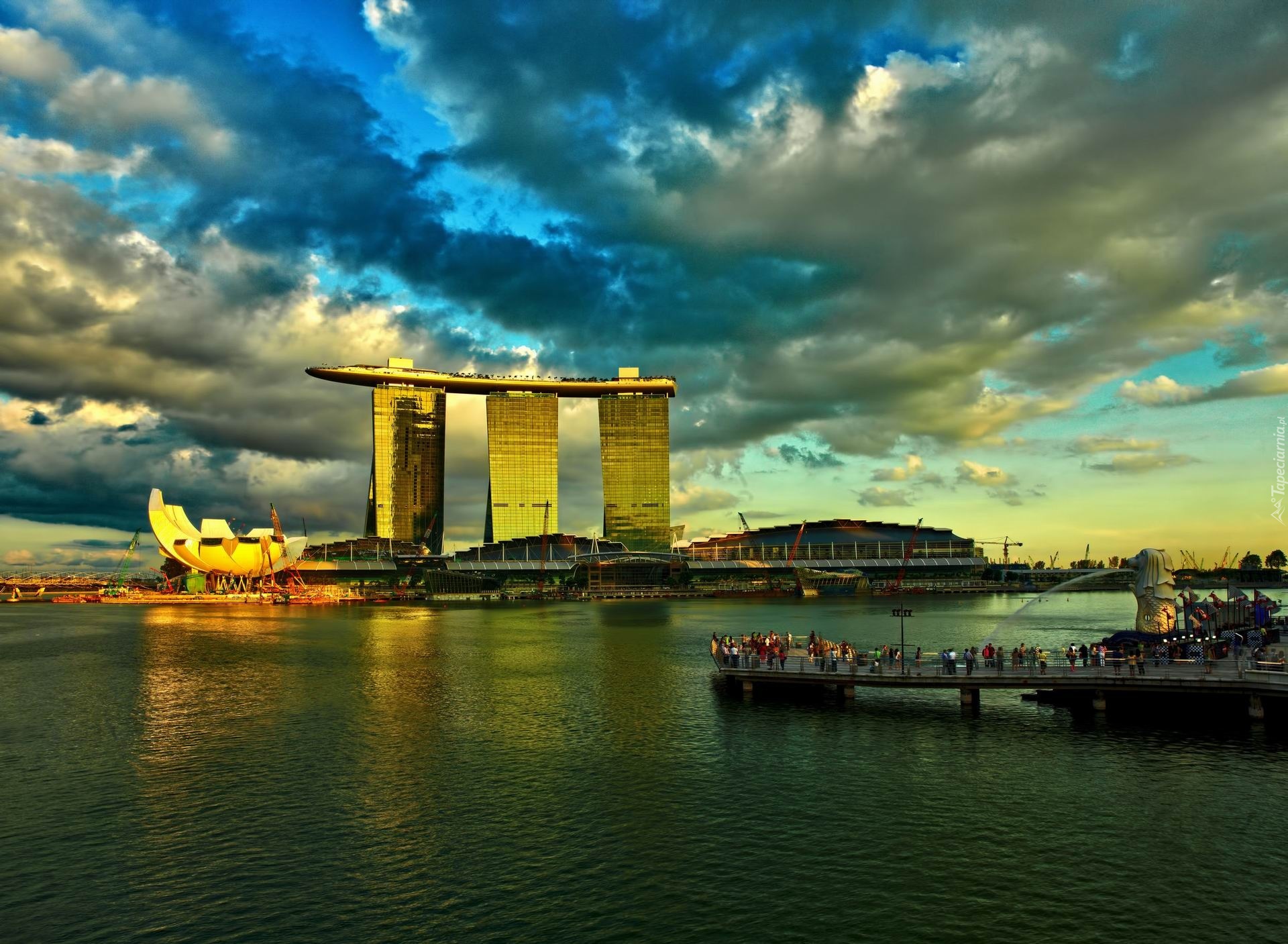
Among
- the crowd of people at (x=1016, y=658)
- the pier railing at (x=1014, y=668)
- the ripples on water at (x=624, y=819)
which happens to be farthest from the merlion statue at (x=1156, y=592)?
the ripples on water at (x=624, y=819)

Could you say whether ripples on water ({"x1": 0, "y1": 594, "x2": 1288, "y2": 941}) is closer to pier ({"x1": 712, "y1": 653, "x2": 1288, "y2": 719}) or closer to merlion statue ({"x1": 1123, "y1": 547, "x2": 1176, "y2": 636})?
pier ({"x1": 712, "y1": 653, "x2": 1288, "y2": 719})

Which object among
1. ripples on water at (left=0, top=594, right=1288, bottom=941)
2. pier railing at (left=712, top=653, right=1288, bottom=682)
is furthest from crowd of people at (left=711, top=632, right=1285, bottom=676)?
ripples on water at (left=0, top=594, right=1288, bottom=941)

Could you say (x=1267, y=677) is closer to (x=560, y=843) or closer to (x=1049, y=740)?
(x=1049, y=740)

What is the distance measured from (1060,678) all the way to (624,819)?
30.2m

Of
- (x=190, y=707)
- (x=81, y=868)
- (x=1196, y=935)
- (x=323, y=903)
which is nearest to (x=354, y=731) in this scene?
(x=190, y=707)

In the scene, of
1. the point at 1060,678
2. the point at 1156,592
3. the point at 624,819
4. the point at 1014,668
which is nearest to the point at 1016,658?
the point at 1014,668

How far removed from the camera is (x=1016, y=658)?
53.2 metres

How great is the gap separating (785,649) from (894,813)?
96.5ft

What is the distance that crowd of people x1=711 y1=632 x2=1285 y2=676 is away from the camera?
5109 cm

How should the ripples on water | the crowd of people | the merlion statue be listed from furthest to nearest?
the merlion statue → the crowd of people → the ripples on water

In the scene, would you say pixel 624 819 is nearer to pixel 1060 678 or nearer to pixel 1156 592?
pixel 1060 678

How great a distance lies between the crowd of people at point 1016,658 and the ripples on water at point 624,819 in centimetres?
→ 273

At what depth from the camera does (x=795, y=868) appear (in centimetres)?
2831

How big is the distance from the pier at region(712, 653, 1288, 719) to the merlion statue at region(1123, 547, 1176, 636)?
15.0 feet
